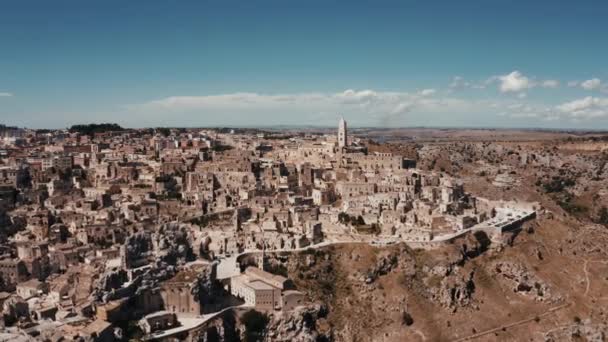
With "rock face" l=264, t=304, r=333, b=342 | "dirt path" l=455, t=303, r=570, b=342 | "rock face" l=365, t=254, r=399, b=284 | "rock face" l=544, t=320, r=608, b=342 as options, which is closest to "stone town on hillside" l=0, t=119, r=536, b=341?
"rock face" l=264, t=304, r=333, b=342

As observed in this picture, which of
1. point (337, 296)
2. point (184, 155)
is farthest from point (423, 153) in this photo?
point (337, 296)

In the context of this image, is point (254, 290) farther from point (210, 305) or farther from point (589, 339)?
point (589, 339)

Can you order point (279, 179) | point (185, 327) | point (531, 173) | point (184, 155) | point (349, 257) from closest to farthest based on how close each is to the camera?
point (185, 327) → point (349, 257) → point (279, 179) → point (184, 155) → point (531, 173)

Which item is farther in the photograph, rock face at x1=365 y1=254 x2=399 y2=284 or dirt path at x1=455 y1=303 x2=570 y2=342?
rock face at x1=365 y1=254 x2=399 y2=284

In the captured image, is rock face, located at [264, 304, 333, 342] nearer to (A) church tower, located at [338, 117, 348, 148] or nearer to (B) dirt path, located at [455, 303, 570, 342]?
(B) dirt path, located at [455, 303, 570, 342]

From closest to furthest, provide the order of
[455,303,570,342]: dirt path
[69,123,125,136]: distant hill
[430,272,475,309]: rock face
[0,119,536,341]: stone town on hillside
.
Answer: [0,119,536,341]: stone town on hillside
[455,303,570,342]: dirt path
[430,272,475,309]: rock face
[69,123,125,136]: distant hill

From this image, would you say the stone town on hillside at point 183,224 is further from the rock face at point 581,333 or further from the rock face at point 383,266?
the rock face at point 581,333

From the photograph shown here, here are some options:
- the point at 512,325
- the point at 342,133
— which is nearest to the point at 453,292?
the point at 512,325

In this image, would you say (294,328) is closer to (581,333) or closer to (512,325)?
(512,325)

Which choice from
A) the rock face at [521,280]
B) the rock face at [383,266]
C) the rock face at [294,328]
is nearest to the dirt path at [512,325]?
the rock face at [521,280]
